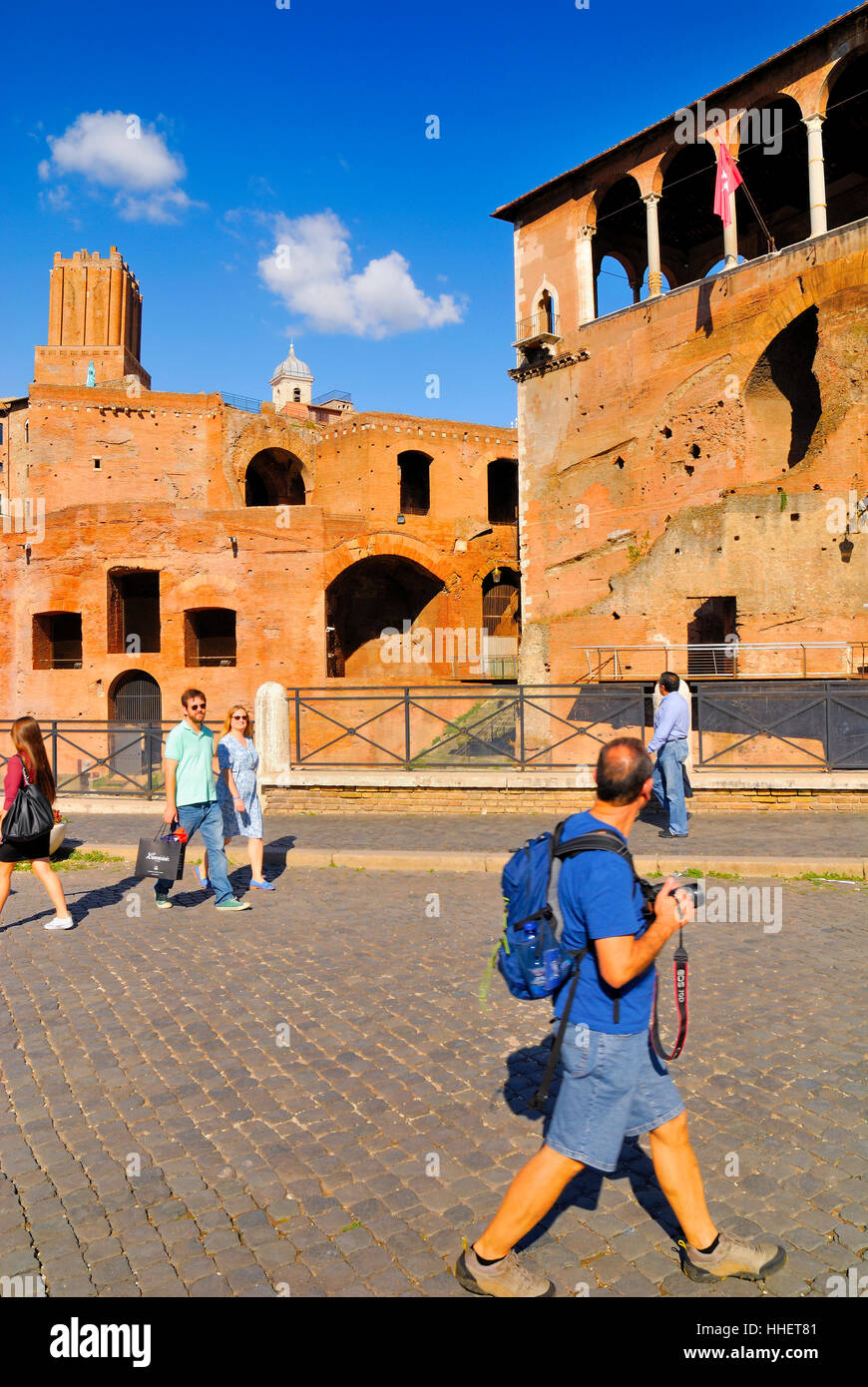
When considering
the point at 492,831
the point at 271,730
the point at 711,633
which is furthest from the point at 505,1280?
the point at 711,633

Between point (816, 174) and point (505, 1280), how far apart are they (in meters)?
22.0

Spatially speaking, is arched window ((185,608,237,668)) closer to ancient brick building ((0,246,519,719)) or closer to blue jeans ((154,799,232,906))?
ancient brick building ((0,246,519,719))

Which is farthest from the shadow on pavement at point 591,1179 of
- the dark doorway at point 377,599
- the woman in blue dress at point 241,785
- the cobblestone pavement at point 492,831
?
the dark doorway at point 377,599

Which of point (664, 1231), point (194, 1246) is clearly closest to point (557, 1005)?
point (664, 1231)

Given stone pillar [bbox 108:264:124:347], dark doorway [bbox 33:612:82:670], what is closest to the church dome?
stone pillar [bbox 108:264:124:347]

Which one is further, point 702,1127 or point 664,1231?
point 702,1127

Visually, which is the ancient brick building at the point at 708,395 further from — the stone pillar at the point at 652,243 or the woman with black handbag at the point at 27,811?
the woman with black handbag at the point at 27,811

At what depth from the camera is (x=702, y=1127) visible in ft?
11.1

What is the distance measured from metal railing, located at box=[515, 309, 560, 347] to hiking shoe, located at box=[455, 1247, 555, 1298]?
24.0 meters

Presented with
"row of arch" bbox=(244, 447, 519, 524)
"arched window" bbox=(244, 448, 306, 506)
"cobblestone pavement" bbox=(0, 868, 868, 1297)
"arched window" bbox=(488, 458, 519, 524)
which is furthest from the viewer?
"arched window" bbox=(488, 458, 519, 524)

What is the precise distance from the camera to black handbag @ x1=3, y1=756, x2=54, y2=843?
6.08 metres

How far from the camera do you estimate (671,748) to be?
29.4 ft

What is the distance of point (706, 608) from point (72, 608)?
55.9 ft
